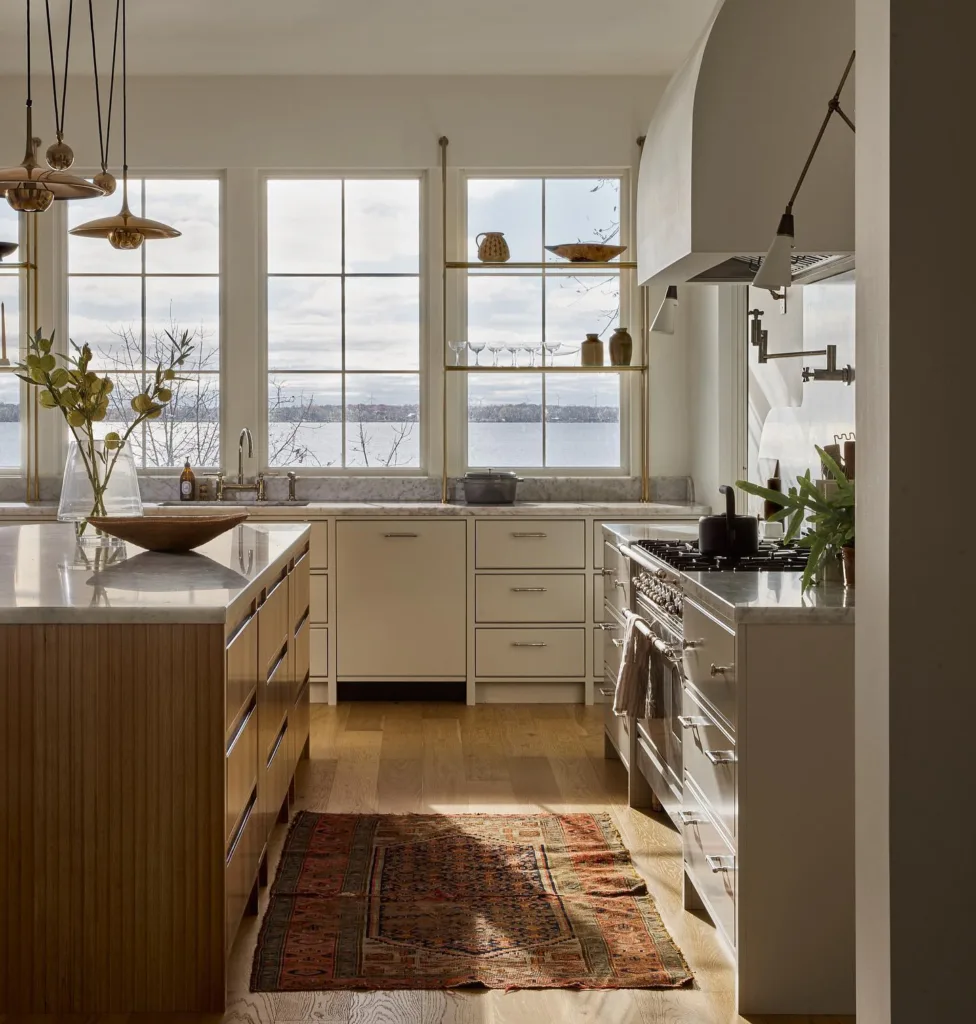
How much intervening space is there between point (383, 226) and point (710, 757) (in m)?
3.92

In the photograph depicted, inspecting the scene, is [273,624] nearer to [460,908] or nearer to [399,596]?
[460,908]

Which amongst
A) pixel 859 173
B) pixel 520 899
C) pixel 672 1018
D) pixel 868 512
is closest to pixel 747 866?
pixel 672 1018

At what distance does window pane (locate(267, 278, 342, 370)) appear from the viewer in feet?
19.0

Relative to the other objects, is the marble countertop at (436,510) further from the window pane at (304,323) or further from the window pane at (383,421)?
the window pane at (304,323)

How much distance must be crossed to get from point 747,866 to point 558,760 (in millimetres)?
2038

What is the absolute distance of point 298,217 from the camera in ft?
18.9

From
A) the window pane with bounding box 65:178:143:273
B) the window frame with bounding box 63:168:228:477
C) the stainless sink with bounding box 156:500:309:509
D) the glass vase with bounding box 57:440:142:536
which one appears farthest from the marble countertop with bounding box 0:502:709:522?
the glass vase with bounding box 57:440:142:536

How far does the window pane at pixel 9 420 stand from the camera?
5809mm

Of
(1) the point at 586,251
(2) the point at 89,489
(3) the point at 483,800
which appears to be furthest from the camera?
(1) the point at 586,251

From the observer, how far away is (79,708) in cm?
228

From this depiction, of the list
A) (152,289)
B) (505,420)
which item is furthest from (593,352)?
(152,289)

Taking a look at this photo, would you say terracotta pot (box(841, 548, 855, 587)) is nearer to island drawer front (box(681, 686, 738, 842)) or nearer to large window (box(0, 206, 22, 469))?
island drawer front (box(681, 686, 738, 842))

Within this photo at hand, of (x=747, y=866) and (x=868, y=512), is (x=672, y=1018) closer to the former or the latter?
(x=747, y=866)

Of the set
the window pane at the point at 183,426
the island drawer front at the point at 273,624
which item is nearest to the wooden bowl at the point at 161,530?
the island drawer front at the point at 273,624
